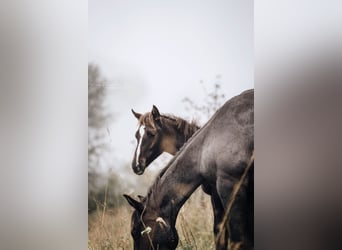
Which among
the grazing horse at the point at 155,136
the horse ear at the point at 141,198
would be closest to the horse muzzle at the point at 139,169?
the grazing horse at the point at 155,136

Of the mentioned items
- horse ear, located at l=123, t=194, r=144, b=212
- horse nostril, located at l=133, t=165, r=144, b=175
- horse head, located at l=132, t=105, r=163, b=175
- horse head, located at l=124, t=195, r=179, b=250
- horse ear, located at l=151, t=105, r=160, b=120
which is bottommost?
horse head, located at l=124, t=195, r=179, b=250

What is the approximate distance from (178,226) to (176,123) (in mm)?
480

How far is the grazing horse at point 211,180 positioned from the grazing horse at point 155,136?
0.16 ft

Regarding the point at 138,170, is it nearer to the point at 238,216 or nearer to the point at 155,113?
the point at 155,113

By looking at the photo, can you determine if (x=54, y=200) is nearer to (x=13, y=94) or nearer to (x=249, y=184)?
(x=13, y=94)

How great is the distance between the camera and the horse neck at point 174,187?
1.92m

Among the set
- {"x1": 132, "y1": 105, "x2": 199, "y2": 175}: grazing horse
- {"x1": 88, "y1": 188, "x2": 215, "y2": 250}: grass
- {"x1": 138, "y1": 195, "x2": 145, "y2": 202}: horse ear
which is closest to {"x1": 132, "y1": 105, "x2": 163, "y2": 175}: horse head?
{"x1": 132, "y1": 105, "x2": 199, "y2": 175}: grazing horse

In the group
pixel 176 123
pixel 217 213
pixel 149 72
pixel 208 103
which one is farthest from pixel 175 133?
pixel 217 213

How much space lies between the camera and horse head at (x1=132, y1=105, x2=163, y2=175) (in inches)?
75.5

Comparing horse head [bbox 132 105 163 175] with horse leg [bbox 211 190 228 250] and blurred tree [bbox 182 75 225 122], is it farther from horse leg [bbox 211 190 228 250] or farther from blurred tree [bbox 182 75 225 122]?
horse leg [bbox 211 190 228 250]

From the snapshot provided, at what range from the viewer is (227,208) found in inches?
74.9

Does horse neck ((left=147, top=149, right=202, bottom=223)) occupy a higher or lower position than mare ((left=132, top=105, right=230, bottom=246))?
lower

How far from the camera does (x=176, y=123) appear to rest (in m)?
1.92

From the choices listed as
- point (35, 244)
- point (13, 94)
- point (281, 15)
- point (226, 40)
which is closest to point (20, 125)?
point (13, 94)
